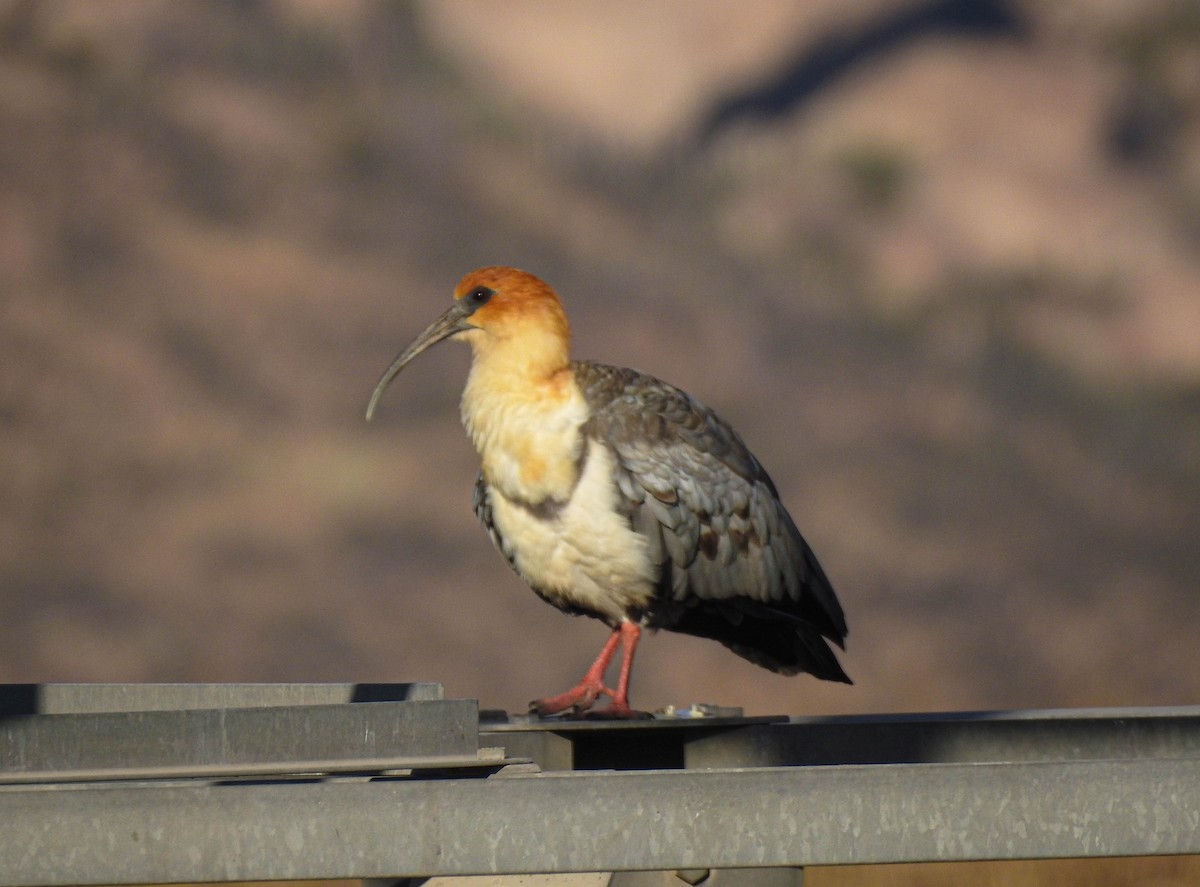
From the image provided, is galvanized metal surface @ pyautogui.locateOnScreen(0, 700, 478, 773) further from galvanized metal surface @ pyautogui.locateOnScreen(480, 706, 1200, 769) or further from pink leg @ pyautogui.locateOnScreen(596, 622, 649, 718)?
pink leg @ pyautogui.locateOnScreen(596, 622, 649, 718)

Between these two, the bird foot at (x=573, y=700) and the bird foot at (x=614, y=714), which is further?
the bird foot at (x=573, y=700)

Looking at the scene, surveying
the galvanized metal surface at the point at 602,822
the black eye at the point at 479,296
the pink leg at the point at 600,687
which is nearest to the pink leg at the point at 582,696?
the pink leg at the point at 600,687

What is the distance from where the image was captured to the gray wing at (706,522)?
509 cm

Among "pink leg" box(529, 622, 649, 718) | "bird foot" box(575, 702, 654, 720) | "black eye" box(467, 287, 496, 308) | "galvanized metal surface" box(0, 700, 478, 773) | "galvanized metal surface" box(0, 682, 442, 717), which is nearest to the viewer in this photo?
"galvanized metal surface" box(0, 700, 478, 773)

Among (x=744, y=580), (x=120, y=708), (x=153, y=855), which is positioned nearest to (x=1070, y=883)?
(x=744, y=580)

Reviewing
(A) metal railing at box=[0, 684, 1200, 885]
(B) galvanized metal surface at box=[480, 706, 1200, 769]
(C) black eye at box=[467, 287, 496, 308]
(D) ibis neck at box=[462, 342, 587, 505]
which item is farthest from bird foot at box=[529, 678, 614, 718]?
(A) metal railing at box=[0, 684, 1200, 885]

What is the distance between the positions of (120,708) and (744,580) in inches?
81.4

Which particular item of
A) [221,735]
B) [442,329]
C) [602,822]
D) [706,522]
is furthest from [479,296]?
[602,822]

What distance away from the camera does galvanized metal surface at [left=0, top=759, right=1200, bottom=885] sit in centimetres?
228

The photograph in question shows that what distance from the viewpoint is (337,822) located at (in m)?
2.30

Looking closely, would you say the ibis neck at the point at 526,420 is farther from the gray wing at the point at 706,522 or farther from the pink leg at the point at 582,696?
the pink leg at the point at 582,696

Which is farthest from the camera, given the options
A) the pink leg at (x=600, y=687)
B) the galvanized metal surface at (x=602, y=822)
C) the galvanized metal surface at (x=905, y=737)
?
the pink leg at (x=600, y=687)

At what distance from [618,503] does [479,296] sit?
2.79 ft

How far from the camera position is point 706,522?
521 cm
